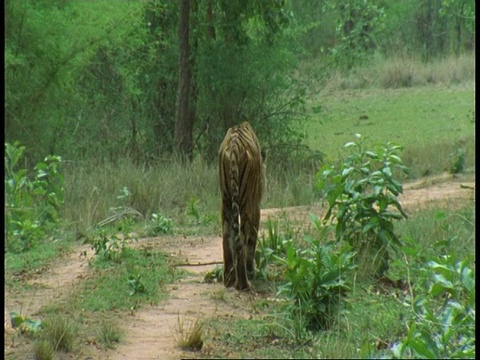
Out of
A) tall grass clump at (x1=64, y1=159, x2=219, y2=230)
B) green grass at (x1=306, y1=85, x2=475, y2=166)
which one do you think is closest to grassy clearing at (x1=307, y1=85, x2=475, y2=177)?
green grass at (x1=306, y1=85, x2=475, y2=166)

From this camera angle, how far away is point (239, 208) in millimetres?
8617

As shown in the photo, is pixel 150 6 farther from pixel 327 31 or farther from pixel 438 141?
pixel 327 31

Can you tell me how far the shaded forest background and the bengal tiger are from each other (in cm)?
639

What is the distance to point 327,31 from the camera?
27219 millimetres

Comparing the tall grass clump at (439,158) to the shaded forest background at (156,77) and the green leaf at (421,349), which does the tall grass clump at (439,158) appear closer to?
the shaded forest background at (156,77)

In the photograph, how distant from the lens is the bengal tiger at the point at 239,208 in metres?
8.55

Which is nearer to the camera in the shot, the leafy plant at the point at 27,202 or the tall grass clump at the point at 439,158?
the leafy plant at the point at 27,202

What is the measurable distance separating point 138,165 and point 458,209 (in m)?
6.22

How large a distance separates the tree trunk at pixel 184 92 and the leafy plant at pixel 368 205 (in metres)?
7.43

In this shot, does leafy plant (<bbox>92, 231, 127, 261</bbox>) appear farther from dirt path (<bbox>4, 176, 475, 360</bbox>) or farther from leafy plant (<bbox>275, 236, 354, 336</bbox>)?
leafy plant (<bbox>275, 236, 354, 336</bbox>)

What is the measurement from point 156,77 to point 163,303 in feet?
30.9

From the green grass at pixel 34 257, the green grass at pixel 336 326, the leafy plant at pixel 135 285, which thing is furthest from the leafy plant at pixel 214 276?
the green grass at pixel 34 257

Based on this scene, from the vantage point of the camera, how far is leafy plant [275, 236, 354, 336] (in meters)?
6.98

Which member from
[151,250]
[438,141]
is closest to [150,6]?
[438,141]
